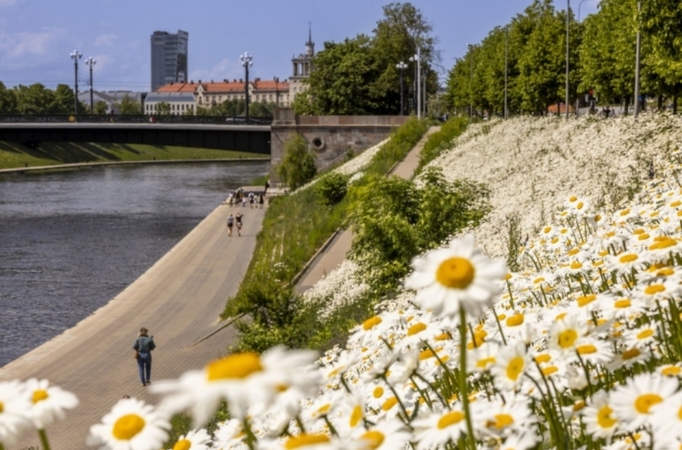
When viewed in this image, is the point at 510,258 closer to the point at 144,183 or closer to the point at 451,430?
the point at 451,430

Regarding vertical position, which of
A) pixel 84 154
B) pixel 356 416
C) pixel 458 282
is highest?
pixel 458 282

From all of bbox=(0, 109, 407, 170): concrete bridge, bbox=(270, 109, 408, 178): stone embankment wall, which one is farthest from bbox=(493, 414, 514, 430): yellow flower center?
bbox=(0, 109, 407, 170): concrete bridge

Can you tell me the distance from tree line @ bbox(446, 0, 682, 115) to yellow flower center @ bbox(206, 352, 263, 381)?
20.3m

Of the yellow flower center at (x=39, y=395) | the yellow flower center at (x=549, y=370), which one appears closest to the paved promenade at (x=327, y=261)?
the yellow flower center at (x=549, y=370)

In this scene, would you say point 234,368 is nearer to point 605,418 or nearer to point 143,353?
point 605,418

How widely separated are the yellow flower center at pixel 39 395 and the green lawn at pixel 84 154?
334 feet

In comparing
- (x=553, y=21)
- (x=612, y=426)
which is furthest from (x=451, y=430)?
(x=553, y=21)

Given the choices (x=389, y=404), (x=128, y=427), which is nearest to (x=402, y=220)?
(x=389, y=404)

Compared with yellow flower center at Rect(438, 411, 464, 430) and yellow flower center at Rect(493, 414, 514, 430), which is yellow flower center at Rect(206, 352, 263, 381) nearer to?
yellow flower center at Rect(438, 411, 464, 430)

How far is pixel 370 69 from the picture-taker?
81250 millimetres

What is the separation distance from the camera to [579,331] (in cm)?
336

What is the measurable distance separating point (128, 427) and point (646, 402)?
147 centimetres

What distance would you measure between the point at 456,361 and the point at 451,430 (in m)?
1.38

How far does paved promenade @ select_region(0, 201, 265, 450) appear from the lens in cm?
1909
